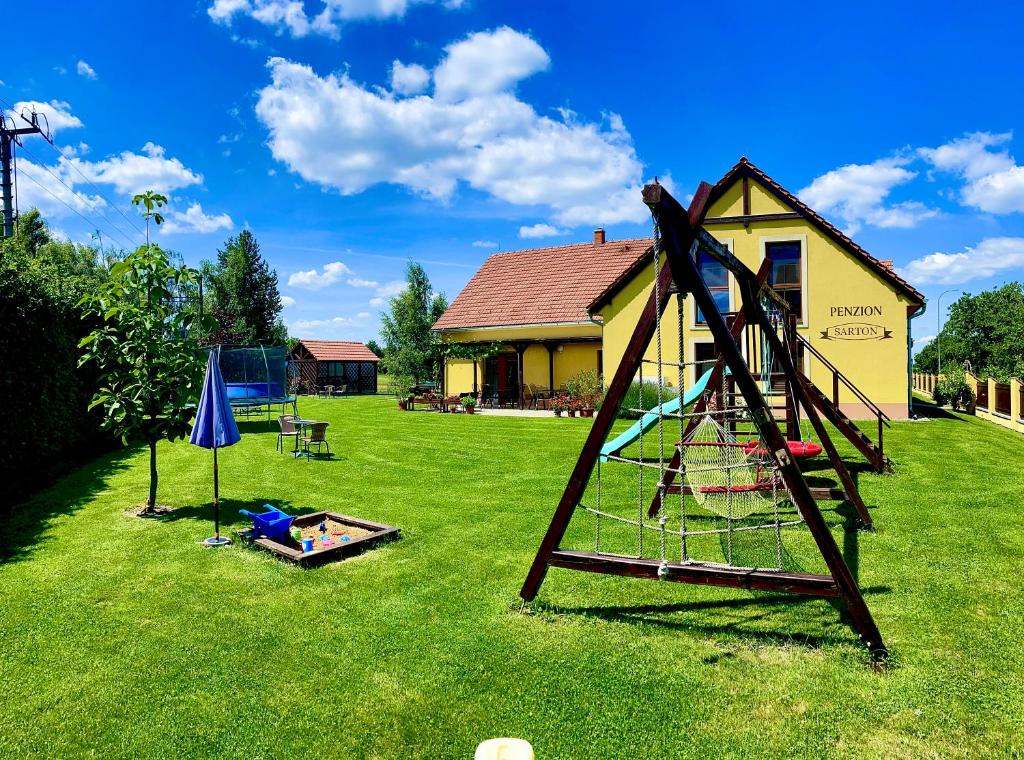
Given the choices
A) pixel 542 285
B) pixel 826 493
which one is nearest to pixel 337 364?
pixel 542 285

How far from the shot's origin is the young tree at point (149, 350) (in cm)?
819

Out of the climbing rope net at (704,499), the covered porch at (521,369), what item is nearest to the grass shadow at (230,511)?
the climbing rope net at (704,499)

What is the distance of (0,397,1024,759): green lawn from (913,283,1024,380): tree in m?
80.1

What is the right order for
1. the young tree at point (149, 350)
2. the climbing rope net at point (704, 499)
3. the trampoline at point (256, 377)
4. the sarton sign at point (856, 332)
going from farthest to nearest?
the sarton sign at point (856, 332) < the trampoline at point (256, 377) < the young tree at point (149, 350) < the climbing rope net at point (704, 499)

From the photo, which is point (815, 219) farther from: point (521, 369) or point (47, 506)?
point (47, 506)

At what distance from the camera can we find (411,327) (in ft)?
130

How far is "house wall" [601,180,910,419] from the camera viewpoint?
61.5ft

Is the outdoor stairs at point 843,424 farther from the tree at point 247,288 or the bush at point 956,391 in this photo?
the tree at point 247,288

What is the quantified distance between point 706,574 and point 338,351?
44982 millimetres

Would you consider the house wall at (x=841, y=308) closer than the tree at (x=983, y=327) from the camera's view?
Yes

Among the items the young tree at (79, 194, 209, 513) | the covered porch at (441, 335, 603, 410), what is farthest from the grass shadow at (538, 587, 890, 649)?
the covered porch at (441, 335, 603, 410)

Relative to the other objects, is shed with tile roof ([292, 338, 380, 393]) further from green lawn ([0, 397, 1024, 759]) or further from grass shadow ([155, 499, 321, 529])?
green lawn ([0, 397, 1024, 759])

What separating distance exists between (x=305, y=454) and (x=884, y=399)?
17.0m

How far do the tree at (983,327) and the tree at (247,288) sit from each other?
7500 centimetres
